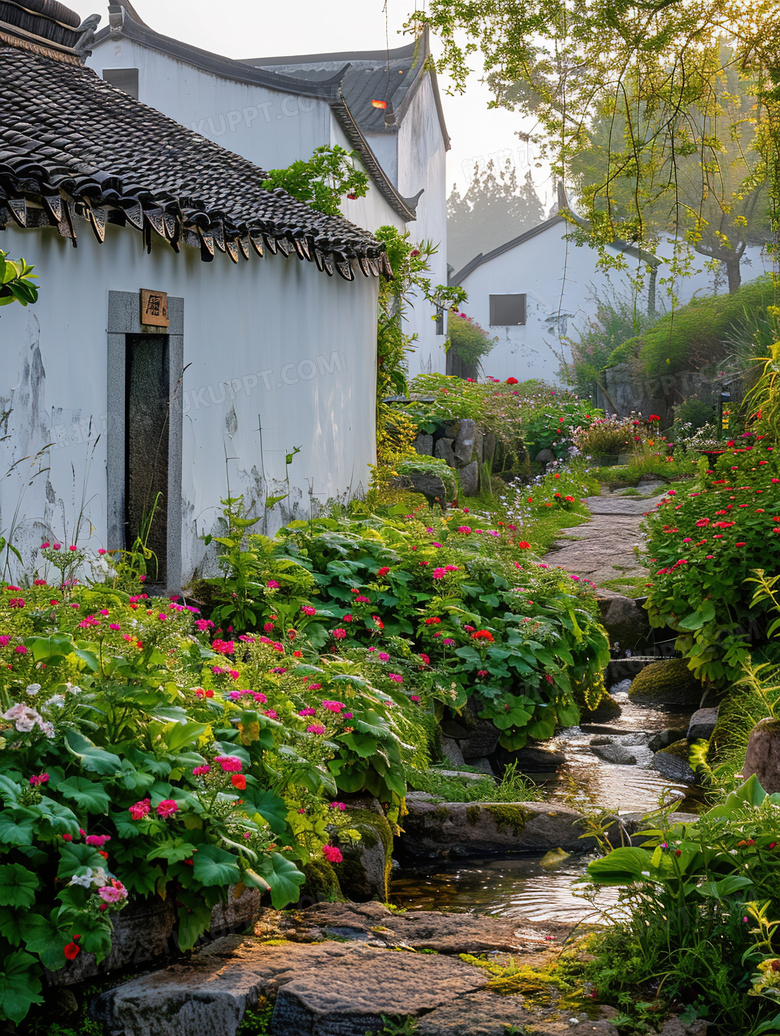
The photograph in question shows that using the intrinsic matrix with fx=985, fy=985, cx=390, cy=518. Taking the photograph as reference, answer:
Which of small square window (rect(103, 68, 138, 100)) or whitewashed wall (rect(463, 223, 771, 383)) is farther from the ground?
small square window (rect(103, 68, 138, 100))

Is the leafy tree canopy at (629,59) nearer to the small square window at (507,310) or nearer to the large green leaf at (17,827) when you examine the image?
the large green leaf at (17,827)

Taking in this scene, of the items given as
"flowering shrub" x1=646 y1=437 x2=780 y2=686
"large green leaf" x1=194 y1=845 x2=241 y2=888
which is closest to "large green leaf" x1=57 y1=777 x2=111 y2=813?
"large green leaf" x1=194 y1=845 x2=241 y2=888

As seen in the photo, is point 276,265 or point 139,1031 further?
point 276,265

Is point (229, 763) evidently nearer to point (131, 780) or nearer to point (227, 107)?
point (131, 780)

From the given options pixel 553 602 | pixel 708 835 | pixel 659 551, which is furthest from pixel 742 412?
pixel 708 835

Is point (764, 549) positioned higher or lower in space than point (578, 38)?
lower

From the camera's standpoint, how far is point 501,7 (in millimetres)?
6609

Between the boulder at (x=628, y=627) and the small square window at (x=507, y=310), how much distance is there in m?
19.9

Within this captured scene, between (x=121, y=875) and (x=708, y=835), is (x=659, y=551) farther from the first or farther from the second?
(x=121, y=875)

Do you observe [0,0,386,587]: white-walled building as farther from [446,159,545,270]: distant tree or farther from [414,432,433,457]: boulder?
[446,159,545,270]: distant tree

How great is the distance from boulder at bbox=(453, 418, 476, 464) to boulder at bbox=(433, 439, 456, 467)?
0.41 ft

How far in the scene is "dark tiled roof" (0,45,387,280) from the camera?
5574mm

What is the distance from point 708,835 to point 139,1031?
1879 mm

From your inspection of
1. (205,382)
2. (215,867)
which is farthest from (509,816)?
(205,382)
